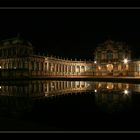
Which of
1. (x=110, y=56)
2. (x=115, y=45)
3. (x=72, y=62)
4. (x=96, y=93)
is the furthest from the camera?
(x=115, y=45)

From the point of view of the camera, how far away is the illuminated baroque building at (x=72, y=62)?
261ft

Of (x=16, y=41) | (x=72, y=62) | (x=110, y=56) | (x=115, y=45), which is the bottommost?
(x=72, y=62)

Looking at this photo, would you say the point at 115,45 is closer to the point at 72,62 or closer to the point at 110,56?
the point at 110,56

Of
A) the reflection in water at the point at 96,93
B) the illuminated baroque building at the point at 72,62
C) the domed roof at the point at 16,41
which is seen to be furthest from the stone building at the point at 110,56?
the reflection in water at the point at 96,93

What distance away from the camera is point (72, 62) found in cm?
9831

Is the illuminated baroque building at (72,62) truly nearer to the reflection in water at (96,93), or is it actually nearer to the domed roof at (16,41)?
the domed roof at (16,41)

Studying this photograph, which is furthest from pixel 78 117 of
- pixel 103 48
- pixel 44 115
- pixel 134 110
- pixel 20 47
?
pixel 103 48

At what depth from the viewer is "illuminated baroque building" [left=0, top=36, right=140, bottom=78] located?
7950 centimetres

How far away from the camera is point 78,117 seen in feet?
39.5

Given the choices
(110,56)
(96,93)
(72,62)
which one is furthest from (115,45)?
(96,93)

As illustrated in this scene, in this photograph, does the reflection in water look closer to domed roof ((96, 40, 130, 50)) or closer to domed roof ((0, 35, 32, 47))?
domed roof ((0, 35, 32, 47))

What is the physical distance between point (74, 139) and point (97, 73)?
9426cm

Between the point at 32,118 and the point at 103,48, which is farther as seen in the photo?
the point at 103,48

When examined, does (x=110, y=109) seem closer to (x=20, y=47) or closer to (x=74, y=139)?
(x=74, y=139)
